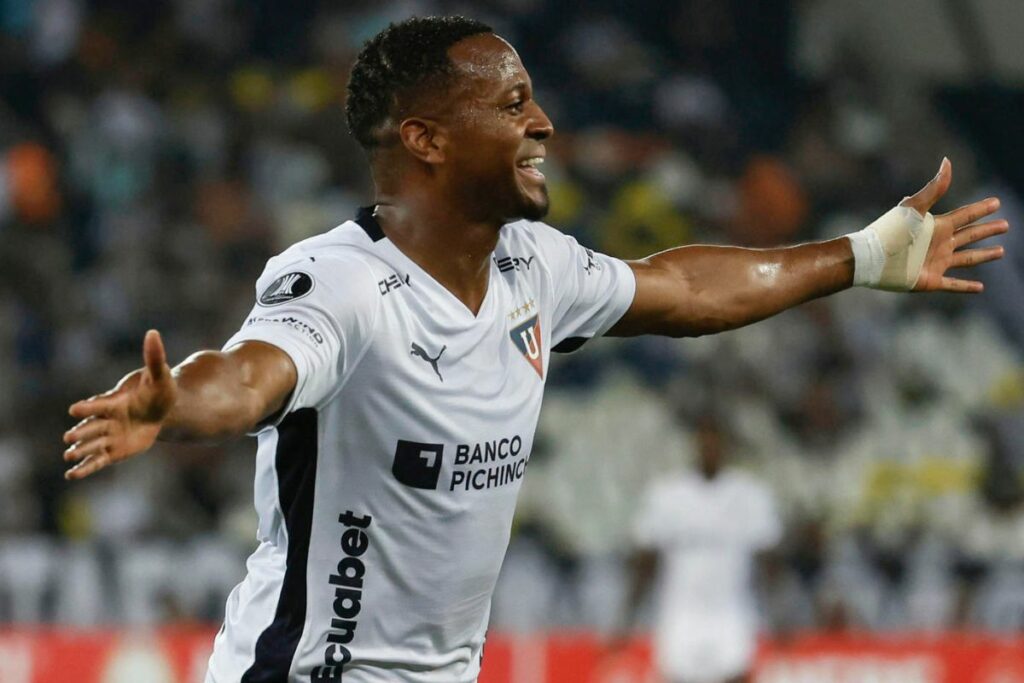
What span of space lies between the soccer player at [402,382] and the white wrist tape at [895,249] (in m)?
1.03

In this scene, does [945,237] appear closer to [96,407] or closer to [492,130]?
[492,130]

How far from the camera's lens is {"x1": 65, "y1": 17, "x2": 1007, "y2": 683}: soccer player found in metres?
3.68

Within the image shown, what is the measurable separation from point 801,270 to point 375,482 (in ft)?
5.10

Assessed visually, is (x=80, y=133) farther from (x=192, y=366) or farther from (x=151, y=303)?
(x=192, y=366)

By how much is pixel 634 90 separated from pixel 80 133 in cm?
468

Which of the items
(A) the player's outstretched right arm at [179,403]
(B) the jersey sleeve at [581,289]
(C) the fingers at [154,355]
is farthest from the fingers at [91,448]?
(B) the jersey sleeve at [581,289]

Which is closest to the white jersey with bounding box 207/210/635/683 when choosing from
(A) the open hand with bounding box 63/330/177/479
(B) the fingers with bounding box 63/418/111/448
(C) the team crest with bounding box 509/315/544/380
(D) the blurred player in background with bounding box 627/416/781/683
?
(C) the team crest with bounding box 509/315/544/380

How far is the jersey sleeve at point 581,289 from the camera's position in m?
4.38

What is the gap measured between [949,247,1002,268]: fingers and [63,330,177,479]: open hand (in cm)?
245

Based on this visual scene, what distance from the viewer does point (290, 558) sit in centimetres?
377

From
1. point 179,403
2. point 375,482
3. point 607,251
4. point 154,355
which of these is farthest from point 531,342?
point 607,251

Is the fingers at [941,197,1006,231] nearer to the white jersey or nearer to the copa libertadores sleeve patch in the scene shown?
the white jersey

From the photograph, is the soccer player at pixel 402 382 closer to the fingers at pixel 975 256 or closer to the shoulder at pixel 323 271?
the shoulder at pixel 323 271

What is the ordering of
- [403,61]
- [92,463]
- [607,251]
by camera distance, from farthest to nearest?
[607,251] → [403,61] → [92,463]
